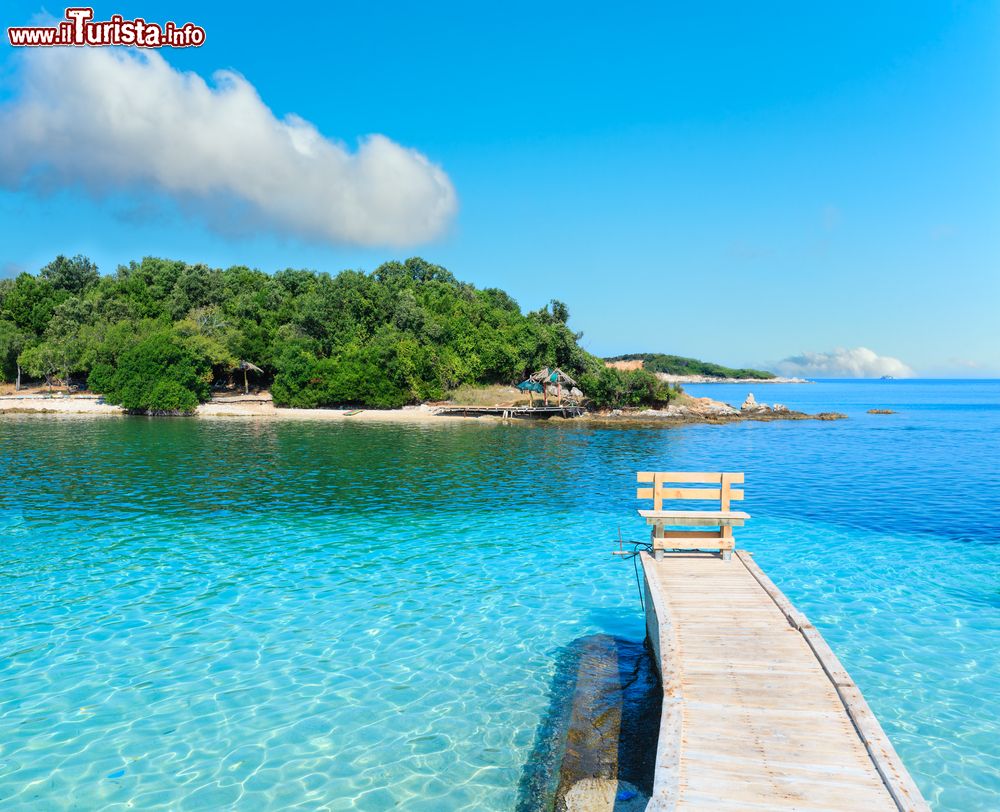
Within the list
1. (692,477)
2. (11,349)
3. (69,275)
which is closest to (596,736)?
(692,477)

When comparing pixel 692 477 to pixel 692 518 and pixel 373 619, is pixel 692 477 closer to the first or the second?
pixel 692 518

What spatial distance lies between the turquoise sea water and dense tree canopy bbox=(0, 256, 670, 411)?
107 feet

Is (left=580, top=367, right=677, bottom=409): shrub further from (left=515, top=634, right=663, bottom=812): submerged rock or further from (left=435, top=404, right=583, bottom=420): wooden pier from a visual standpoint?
(left=515, top=634, right=663, bottom=812): submerged rock

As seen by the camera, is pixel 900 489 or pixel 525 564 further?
→ pixel 900 489

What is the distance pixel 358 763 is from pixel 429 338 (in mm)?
59955

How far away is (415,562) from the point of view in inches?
610

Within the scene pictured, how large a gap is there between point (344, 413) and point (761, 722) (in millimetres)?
53855

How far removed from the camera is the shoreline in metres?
55.1

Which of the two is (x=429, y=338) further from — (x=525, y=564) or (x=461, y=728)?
(x=461, y=728)

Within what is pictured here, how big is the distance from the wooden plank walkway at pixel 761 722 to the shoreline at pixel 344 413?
44.6 metres

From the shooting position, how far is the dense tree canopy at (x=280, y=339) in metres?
59.5

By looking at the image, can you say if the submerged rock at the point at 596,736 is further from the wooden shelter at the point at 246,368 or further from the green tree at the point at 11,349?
the green tree at the point at 11,349

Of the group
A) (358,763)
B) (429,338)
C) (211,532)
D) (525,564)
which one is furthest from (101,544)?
(429,338)

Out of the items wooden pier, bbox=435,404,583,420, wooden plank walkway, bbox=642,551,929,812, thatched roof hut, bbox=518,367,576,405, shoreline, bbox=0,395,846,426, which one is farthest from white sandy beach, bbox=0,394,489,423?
wooden plank walkway, bbox=642,551,929,812
